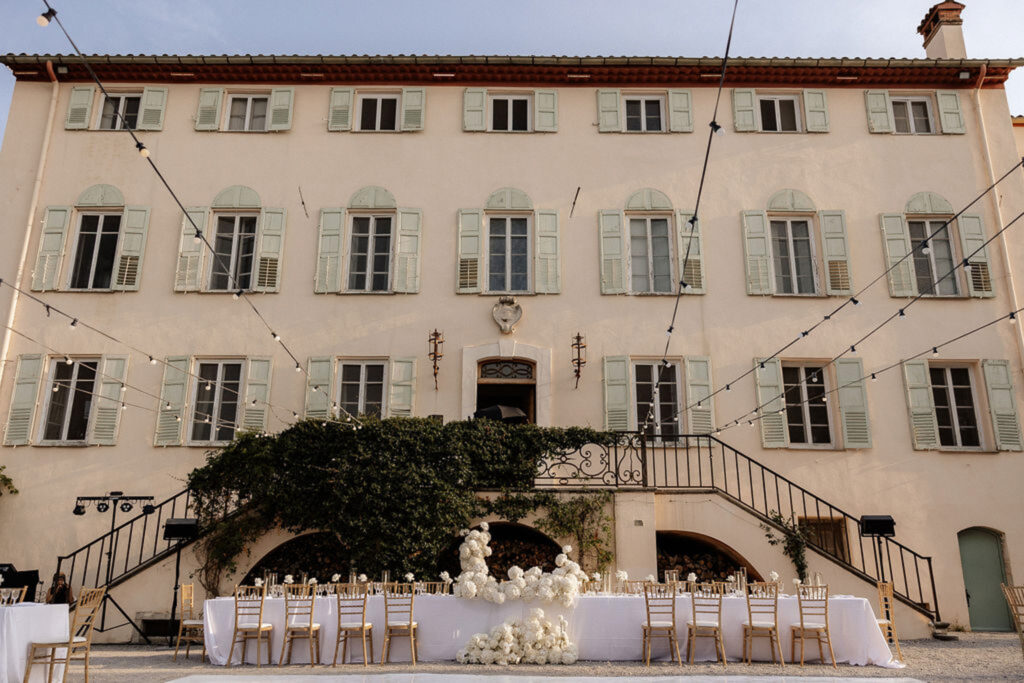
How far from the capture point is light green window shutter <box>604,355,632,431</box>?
493 inches

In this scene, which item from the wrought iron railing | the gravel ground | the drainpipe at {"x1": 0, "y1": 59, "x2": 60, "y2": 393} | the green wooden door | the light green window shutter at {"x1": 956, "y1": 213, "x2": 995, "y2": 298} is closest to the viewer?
the gravel ground

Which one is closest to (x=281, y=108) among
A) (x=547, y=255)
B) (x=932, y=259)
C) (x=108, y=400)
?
(x=547, y=255)

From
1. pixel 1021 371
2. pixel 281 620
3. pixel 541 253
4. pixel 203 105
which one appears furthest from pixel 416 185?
pixel 1021 371

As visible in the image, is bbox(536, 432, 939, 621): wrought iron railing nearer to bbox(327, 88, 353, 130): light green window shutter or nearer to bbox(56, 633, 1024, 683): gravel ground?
bbox(56, 633, 1024, 683): gravel ground

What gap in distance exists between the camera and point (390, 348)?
1291 centimetres

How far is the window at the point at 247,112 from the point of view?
46.9 ft

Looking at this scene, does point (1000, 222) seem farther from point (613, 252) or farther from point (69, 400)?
point (69, 400)

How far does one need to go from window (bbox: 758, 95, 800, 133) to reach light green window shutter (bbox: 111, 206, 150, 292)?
10262mm

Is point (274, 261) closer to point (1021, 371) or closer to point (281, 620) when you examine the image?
point (281, 620)

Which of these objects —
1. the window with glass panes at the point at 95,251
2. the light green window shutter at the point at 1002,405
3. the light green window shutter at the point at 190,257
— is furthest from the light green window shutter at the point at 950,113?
the window with glass panes at the point at 95,251

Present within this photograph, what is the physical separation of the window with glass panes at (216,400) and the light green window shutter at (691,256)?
277 inches

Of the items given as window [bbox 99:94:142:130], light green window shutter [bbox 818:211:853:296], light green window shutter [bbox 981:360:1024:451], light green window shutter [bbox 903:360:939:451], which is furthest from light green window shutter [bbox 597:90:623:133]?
window [bbox 99:94:142:130]

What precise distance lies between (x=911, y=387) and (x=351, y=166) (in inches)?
370

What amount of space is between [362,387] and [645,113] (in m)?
6.62
